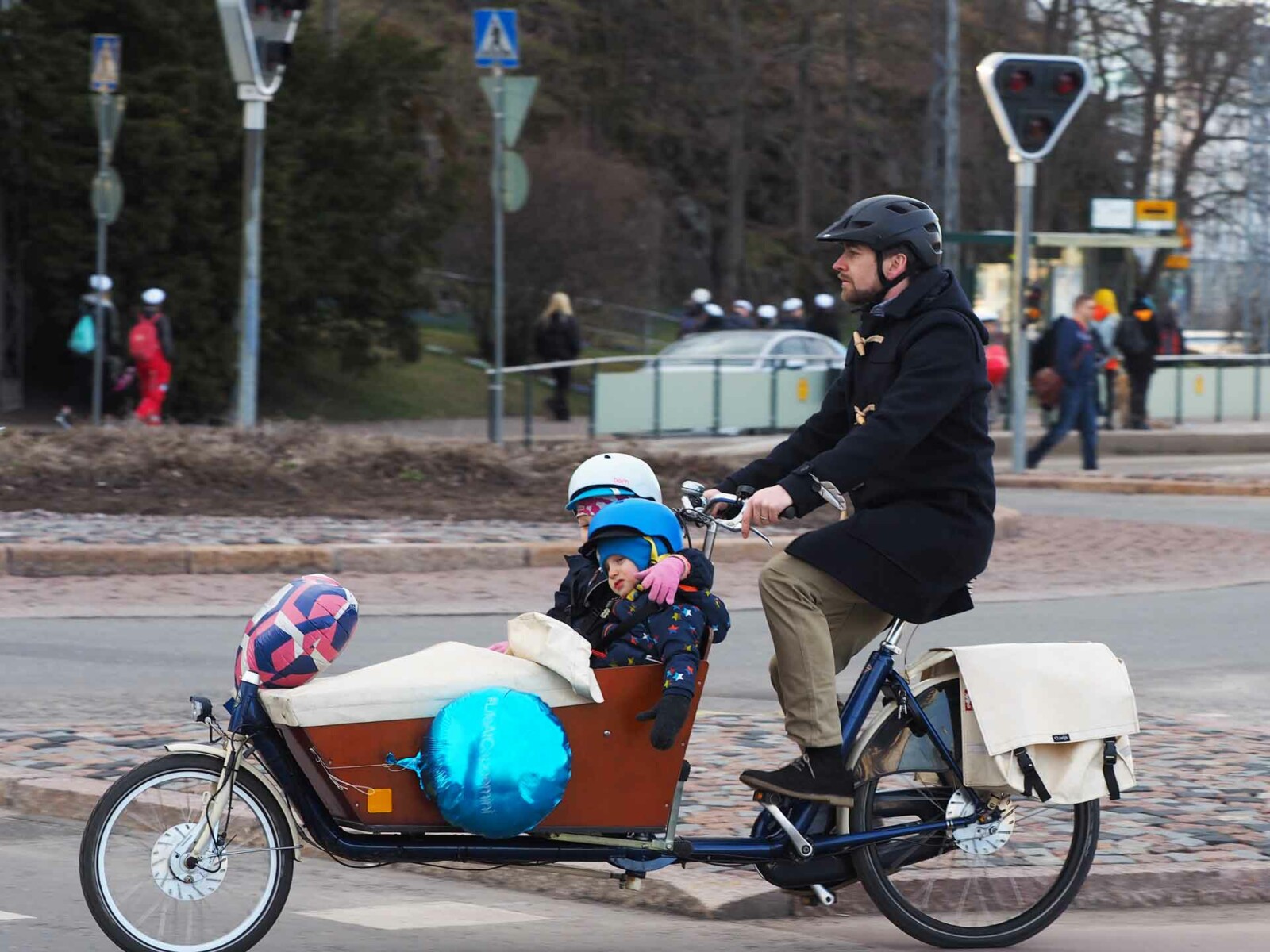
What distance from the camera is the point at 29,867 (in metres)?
5.70

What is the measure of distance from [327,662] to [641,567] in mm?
724

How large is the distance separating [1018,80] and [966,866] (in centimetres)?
1357

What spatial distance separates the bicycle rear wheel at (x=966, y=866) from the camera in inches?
200

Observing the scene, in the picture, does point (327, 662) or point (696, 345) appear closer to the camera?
point (327, 662)

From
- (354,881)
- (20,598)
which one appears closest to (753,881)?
(354,881)

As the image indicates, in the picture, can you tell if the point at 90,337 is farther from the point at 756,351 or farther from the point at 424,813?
the point at 424,813

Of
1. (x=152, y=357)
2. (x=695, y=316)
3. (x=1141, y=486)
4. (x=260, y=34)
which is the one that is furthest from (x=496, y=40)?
(x=695, y=316)

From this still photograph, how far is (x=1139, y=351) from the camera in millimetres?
26891

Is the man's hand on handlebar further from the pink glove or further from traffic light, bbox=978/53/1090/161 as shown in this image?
traffic light, bbox=978/53/1090/161

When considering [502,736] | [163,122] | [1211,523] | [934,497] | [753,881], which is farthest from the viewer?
[163,122]

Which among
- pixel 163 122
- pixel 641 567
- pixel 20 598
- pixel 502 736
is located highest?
pixel 163 122

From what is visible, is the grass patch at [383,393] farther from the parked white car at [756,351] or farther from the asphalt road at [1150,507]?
the asphalt road at [1150,507]

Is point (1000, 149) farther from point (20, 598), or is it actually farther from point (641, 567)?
point (641, 567)

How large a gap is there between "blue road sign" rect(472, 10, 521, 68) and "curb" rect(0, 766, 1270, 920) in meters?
13.5
